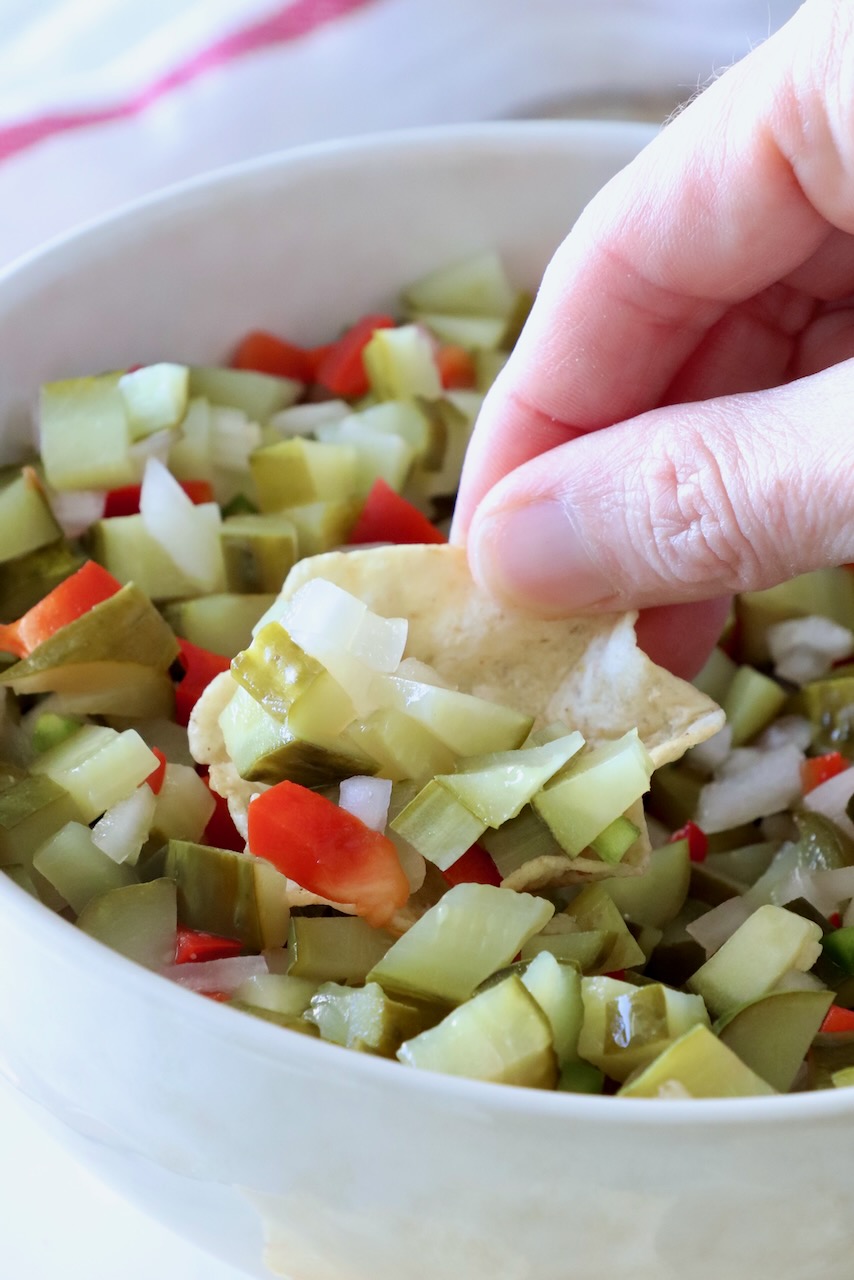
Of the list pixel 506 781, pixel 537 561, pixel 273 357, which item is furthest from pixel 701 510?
pixel 273 357

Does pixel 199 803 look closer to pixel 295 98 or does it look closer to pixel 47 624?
pixel 47 624

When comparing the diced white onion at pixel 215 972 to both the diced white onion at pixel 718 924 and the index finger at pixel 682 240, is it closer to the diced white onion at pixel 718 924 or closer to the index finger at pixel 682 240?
the diced white onion at pixel 718 924

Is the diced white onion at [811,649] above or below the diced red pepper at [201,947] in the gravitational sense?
below

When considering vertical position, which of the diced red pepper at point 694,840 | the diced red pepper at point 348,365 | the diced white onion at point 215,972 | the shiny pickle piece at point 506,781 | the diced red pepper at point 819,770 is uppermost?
the diced red pepper at point 348,365

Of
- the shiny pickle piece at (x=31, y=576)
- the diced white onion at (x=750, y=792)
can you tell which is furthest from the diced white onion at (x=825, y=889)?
the shiny pickle piece at (x=31, y=576)

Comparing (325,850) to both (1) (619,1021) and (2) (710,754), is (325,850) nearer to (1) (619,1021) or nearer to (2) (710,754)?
(1) (619,1021)

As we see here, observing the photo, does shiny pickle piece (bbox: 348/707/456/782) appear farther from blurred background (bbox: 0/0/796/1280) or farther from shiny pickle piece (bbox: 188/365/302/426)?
blurred background (bbox: 0/0/796/1280)
